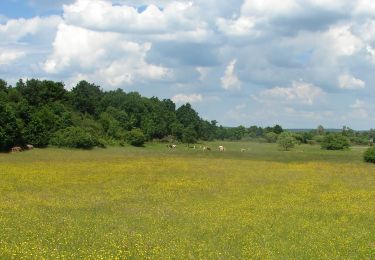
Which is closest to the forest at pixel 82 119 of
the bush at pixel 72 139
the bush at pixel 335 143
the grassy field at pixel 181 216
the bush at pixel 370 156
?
the bush at pixel 72 139

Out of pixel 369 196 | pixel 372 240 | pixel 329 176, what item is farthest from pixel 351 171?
pixel 372 240

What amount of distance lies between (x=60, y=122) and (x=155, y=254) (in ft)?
263

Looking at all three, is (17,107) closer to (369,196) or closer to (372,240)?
(369,196)

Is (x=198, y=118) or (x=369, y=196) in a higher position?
(x=198, y=118)

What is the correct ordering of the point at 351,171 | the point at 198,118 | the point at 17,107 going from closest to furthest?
1. the point at 351,171
2. the point at 17,107
3. the point at 198,118

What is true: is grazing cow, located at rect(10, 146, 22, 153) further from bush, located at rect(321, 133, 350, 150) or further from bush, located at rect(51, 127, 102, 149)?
bush, located at rect(321, 133, 350, 150)

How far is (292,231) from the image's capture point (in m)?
22.8

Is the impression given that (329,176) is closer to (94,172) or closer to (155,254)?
(94,172)

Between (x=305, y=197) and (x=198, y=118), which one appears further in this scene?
(x=198, y=118)

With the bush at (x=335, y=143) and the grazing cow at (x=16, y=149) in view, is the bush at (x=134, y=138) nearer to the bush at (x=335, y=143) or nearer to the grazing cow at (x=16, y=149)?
the grazing cow at (x=16, y=149)

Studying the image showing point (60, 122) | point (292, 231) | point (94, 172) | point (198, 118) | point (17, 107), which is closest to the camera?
point (292, 231)

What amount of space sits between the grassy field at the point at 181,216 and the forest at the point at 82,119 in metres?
35.3

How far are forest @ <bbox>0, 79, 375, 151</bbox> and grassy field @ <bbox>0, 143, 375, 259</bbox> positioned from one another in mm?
35252

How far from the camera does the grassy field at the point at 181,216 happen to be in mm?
18891
